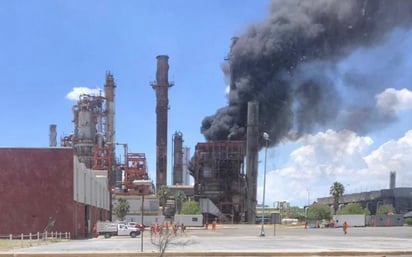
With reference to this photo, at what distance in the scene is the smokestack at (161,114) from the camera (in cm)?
12112

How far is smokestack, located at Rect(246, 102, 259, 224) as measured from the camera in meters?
97.1

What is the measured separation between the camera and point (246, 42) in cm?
9500

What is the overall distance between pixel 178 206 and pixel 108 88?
1122 inches

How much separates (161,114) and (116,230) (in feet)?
216

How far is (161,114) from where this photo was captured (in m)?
121

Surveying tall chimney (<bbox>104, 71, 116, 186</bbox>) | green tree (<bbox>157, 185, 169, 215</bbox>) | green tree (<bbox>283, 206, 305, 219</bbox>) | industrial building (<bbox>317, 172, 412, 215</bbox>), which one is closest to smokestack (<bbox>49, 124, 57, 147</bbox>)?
tall chimney (<bbox>104, 71, 116, 186</bbox>)

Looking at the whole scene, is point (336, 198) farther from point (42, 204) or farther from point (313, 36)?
point (42, 204)

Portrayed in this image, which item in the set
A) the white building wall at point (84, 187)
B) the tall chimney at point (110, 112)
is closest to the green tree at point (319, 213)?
the tall chimney at point (110, 112)

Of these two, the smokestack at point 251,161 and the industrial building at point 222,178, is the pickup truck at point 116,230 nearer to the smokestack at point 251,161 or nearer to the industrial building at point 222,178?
the smokestack at point 251,161

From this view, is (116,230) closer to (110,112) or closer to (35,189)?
(35,189)

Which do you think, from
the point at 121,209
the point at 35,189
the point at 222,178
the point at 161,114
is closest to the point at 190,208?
the point at 222,178

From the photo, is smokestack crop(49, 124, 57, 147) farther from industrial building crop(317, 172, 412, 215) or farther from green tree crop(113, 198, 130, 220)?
industrial building crop(317, 172, 412, 215)

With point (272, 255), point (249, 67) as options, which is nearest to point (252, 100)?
point (249, 67)

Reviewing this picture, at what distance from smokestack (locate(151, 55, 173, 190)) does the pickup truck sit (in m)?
63.7
